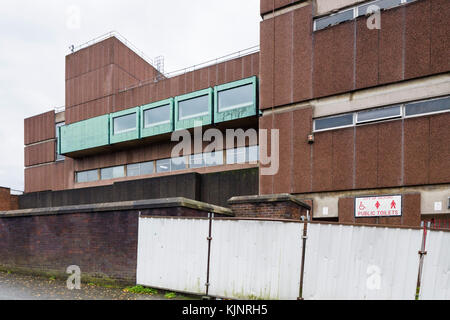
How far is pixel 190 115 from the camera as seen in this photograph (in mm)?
21656

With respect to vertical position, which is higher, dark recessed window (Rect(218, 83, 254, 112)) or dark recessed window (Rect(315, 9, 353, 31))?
dark recessed window (Rect(315, 9, 353, 31))

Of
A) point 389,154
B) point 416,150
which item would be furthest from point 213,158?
point 416,150

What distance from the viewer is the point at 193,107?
71.1ft

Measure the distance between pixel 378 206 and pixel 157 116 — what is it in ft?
49.6

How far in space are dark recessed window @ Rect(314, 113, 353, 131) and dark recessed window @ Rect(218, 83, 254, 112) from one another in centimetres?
507

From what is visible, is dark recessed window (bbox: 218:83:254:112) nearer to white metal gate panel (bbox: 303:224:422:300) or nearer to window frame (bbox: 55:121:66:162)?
white metal gate panel (bbox: 303:224:422:300)

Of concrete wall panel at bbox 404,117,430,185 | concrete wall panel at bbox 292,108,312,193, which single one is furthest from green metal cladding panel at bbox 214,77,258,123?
concrete wall panel at bbox 404,117,430,185

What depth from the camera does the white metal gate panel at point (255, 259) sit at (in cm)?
739

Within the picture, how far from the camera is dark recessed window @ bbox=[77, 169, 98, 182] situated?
2758cm

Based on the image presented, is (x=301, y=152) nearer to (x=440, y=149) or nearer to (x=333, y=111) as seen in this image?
(x=333, y=111)

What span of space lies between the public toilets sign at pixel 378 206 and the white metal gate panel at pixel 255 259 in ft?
24.0

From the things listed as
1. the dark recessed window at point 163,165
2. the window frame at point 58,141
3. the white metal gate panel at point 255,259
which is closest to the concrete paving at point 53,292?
the white metal gate panel at point 255,259

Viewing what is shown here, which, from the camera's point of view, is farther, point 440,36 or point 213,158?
point 213,158

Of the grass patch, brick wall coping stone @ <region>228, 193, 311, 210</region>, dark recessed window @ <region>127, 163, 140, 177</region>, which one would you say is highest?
dark recessed window @ <region>127, 163, 140, 177</region>
